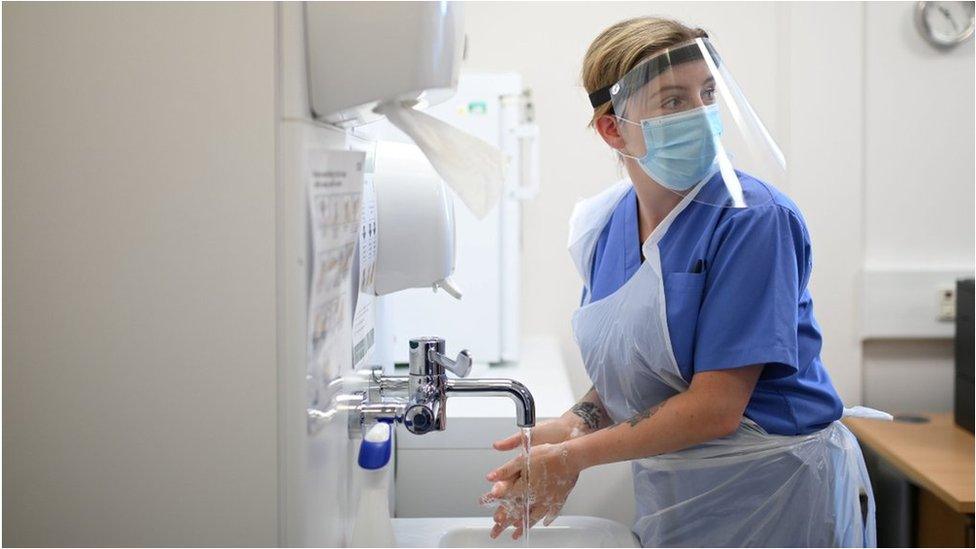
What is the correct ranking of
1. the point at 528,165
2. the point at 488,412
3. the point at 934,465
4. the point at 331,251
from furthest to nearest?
the point at 528,165 < the point at 934,465 < the point at 488,412 < the point at 331,251

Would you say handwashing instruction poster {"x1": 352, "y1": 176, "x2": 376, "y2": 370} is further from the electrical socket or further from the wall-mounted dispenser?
the electrical socket

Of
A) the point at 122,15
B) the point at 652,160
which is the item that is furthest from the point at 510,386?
the point at 122,15

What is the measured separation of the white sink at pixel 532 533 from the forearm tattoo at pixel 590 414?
161mm

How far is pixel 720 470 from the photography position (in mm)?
1314

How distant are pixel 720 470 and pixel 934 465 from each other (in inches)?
43.1

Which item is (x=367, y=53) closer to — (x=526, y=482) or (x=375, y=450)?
(x=375, y=450)

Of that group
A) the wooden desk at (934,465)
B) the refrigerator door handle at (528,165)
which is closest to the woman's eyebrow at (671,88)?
the refrigerator door handle at (528,165)

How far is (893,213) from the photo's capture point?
9.00ft

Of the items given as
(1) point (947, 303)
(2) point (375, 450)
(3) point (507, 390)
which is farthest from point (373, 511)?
(1) point (947, 303)

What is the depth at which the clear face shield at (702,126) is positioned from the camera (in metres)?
1.21

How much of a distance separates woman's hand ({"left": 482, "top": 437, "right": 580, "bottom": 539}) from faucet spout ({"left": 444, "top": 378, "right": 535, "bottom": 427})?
93 mm

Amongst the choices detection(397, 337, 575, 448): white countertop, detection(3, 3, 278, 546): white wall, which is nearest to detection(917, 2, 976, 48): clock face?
detection(397, 337, 575, 448): white countertop

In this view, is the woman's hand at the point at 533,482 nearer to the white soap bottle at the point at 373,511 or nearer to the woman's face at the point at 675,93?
the white soap bottle at the point at 373,511

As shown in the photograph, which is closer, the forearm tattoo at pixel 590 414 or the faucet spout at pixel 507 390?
the faucet spout at pixel 507 390
